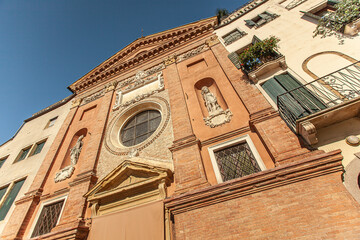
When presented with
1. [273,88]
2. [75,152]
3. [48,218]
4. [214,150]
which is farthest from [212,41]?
[48,218]

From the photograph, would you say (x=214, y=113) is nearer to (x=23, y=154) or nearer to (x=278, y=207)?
(x=278, y=207)

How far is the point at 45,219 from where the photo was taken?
24.7 feet

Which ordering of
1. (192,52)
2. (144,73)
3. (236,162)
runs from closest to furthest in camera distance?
(236,162) < (192,52) < (144,73)

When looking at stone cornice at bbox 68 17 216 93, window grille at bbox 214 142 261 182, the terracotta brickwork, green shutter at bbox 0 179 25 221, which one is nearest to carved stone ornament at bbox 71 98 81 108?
stone cornice at bbox 68 17 216 93

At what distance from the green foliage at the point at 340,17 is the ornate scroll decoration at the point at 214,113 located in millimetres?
4558

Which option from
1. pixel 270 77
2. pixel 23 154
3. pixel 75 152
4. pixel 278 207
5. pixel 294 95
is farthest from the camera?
pixel 23 154

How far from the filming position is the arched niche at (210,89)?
7973 mm

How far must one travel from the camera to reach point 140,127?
9.63m

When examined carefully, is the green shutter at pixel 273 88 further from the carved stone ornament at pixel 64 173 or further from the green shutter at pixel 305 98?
the carved stone ornament at pixel 64 173

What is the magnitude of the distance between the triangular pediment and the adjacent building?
0.13ft

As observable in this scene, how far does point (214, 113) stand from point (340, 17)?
5528mm

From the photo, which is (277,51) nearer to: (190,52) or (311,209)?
(190,52)

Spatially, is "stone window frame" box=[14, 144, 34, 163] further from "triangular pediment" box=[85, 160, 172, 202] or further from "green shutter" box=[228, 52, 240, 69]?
"green shutter" box=[228, 52, 240, 69]

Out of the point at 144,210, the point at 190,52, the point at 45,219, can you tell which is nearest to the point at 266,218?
the point at 144,210
